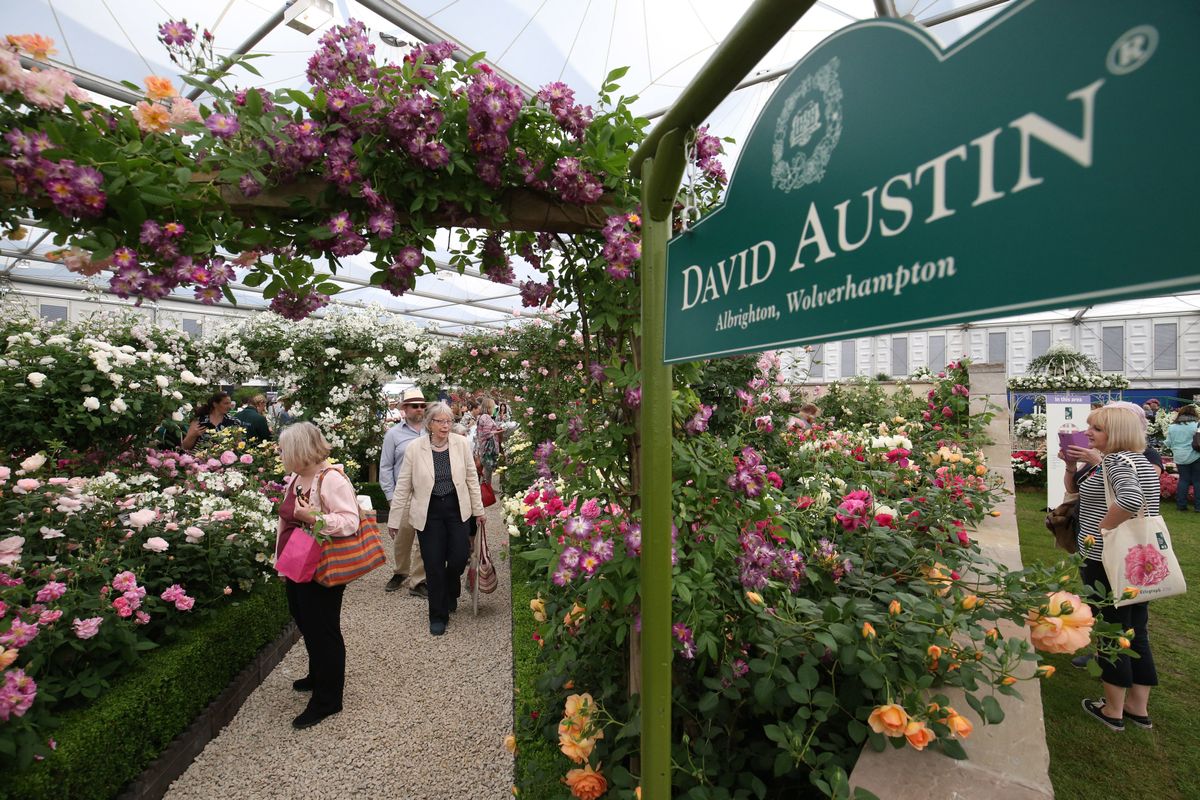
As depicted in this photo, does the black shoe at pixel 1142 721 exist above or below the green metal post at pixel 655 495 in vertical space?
below

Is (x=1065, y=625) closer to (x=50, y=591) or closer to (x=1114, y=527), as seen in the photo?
(x=1114, y=527)

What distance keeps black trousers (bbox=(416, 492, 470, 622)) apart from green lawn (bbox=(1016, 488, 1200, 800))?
325 cm

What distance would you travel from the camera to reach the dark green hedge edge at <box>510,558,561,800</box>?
202 cm

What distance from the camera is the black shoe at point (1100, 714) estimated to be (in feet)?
8.86

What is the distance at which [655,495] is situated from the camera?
111 centimetres

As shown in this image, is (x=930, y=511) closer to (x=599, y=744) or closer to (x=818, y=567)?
(x=818, y=567)

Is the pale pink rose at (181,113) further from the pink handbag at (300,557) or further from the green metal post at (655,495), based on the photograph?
the pink handbag at (300,557)

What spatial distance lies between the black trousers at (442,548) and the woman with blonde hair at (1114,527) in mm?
3539

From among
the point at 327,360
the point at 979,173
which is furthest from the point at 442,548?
the point at 327,360

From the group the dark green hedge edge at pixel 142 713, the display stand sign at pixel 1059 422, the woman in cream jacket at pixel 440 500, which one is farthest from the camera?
the display stand sign at pixel 1059 422

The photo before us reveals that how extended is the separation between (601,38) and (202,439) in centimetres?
546

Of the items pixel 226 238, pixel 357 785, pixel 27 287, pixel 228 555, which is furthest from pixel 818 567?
pixel 27 287

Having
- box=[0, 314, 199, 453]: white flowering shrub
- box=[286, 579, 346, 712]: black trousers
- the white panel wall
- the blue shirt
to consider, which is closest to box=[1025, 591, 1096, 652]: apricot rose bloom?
box=[286, 579, 346, 712]: black trousers

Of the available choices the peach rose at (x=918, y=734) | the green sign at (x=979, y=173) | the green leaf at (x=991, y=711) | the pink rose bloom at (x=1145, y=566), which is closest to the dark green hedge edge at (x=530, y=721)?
the peach rose at (x=918, y=734)
